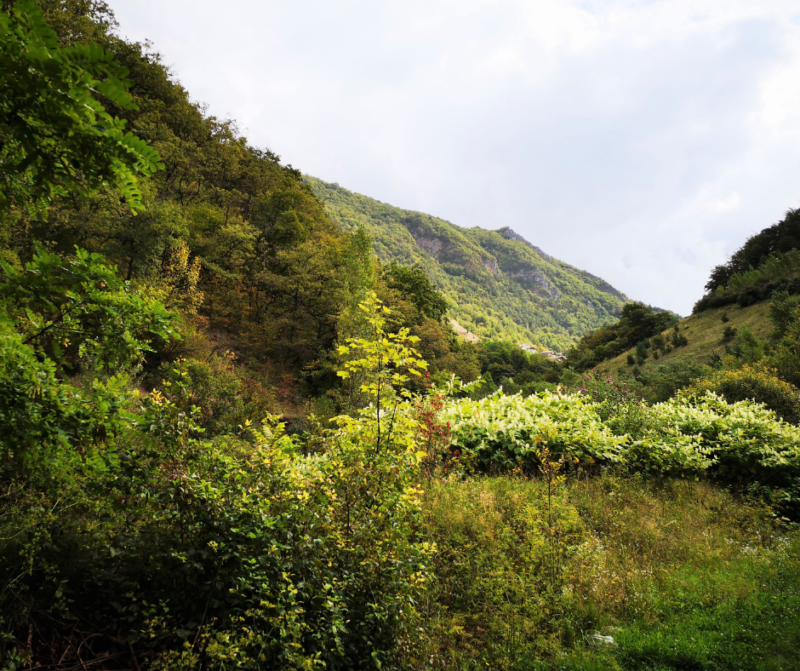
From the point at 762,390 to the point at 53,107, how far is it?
13072 mm

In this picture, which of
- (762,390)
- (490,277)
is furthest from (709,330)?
(490,277)

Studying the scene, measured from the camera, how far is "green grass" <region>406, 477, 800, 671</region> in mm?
2799

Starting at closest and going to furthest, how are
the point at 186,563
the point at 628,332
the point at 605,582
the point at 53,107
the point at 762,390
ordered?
the point at 53,107 → the point at 186,563 → the point at 605,582 → the point at 762,390 → the point at 628,332

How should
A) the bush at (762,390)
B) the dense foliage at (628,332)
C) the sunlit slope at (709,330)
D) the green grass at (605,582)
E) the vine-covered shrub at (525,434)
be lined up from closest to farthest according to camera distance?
the green grass at (605,582) < the vine-covered shrub at (525,434) < the bush at (762,390) < the sunlit slope at (709,330) < the dense foliage at (628,332)

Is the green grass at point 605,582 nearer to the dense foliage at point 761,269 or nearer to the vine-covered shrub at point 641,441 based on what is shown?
the vine-covered shrub at point 641,441

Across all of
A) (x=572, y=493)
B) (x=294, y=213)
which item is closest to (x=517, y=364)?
(x=294, y=213)

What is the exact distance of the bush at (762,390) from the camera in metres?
8.57

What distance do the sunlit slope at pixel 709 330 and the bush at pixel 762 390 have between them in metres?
8.48

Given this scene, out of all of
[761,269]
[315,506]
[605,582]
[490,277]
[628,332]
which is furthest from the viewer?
[490,277]

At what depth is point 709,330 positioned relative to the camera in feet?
72.1

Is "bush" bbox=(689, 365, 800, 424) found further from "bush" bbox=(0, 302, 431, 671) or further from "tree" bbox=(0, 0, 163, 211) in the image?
"tree" bbox=(0, 0, 163, 211)

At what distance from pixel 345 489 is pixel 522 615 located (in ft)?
6.34

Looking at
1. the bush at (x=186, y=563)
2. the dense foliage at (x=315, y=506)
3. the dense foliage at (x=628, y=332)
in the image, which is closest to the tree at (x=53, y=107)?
the dense foliage at (x=315, y=506)

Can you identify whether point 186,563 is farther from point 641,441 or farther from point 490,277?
point 490,277
